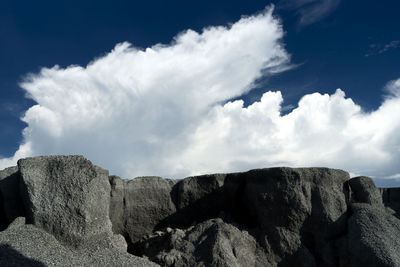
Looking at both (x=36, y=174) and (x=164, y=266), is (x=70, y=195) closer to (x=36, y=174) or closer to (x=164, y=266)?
(x=36, y=174)

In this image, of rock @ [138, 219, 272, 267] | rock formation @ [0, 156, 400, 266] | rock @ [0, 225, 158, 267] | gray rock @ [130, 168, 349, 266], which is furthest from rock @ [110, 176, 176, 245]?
rock @ [0, 225, 158, 267]

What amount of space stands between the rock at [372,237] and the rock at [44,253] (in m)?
6.64

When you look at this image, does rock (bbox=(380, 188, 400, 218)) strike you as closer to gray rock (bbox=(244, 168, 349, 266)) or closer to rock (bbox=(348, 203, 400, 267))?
rock (bbox=(348, 203, 400, 267))

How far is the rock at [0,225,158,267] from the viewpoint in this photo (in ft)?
33.9

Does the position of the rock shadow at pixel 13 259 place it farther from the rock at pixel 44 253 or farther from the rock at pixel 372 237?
the rock at pixel 372 237

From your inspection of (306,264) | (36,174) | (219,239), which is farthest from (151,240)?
(306,264)

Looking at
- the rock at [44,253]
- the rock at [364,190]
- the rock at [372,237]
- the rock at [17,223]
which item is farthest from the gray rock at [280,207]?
the rock at [17,223]

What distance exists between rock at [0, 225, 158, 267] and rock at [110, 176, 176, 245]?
271cm

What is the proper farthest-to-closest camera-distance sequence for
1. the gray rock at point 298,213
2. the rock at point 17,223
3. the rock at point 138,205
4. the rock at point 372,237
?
1. the rock at point 138,205
2. the gray rock at point 298,213
3. the rock at point 372,237
4. the rock at point 17,223

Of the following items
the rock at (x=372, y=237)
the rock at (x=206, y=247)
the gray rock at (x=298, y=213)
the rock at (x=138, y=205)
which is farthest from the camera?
the rock at (x=138, y=205)

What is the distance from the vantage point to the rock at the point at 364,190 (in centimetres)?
1559

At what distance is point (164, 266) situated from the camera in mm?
12391

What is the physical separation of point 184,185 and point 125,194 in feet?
7.03

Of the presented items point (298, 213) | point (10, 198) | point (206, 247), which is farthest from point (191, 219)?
point (10, 198)
